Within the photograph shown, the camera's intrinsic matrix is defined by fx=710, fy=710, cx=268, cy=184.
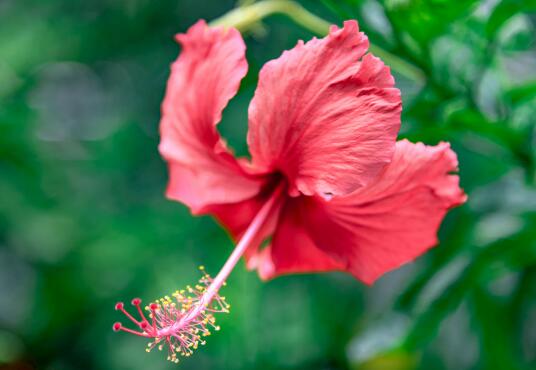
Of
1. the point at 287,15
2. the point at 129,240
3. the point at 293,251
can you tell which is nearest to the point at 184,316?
the point at 293,251

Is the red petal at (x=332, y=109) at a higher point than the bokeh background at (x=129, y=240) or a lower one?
higher

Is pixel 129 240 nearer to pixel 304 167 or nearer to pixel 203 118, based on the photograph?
pixel 203 118

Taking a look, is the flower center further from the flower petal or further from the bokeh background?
the bokeh background

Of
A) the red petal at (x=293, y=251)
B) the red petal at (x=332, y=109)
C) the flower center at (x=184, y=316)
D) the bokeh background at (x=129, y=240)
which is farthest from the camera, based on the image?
the bokeh background at (x=129, y=240)

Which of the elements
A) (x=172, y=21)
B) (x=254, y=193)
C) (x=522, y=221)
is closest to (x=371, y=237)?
(x=254, y=193)

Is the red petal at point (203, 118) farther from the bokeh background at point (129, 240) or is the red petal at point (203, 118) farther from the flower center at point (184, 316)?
the bokeh background at point (129, 240)

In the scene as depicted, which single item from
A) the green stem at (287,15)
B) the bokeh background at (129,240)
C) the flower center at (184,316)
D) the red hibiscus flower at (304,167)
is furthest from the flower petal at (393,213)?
the bokeh background at (129,240)
